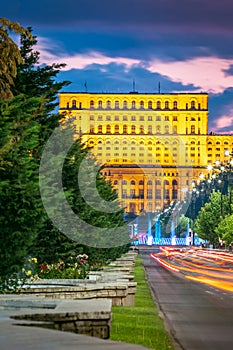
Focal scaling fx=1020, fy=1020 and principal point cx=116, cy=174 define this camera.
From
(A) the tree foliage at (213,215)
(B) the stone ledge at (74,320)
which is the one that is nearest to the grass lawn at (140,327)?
(B) the stone ledge at (74,320)

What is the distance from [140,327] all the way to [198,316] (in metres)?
6.03

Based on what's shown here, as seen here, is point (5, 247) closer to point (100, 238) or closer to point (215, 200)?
point (100, 238)

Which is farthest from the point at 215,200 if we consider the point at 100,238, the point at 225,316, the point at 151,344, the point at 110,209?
the point at 151,344

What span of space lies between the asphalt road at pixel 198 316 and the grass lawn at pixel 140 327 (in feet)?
1.02

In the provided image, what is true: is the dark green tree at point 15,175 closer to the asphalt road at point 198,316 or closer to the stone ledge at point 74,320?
the asphalt road at point 198,316

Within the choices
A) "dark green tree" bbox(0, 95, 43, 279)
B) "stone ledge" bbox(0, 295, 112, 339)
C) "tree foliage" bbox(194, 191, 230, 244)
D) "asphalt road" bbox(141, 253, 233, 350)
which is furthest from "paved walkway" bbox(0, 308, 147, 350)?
"tree foliage" bbox(194, 191, 230, 244)

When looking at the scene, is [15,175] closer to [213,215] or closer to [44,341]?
[44,341]

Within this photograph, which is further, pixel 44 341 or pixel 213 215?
pixel 213 215

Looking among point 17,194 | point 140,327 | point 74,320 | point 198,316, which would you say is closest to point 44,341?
point 74,320

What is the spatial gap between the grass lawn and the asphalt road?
0.31m

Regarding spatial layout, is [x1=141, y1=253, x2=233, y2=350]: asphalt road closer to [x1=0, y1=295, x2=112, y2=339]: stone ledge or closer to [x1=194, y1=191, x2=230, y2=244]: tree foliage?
[x1=0, y1=295, x2=112, y2=339]: stone ledge

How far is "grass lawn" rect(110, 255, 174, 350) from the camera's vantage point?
65.6ft

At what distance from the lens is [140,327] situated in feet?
76.4

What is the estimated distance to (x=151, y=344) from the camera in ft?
64.5
